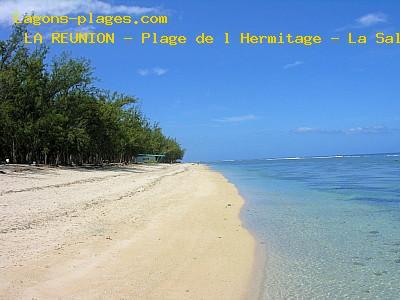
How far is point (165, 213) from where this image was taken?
15.7 m

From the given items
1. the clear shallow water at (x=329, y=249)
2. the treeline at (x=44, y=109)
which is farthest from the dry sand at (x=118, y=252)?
the treeline at (x=44, y=109)

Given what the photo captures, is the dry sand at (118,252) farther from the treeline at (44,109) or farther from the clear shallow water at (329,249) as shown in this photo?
the treeline at (44,109)

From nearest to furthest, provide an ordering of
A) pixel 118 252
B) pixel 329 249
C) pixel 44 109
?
pixel 118 252 → pixel 329 249 → pixel 44 109

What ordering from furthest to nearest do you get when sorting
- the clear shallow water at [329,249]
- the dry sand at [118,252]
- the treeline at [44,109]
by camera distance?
the treeline at [44,109] < the clear shallow water at [329,249] < the dry sand at [118,252]

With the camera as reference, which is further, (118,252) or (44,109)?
(44,109)

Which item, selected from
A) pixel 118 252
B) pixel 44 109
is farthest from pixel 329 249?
pixel 44 109

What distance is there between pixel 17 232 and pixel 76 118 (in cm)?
4162

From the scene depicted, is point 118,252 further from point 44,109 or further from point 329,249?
point 44,109

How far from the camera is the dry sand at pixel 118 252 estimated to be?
6.84m

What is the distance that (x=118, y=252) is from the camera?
9.19 m

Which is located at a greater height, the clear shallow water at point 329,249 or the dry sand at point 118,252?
the dry sand at point 118,252

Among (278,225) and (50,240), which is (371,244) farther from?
(50,240)

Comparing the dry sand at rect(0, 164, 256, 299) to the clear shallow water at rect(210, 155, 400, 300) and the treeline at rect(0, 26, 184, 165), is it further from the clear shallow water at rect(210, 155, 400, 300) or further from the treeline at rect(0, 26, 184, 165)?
the treeline at rect(0, 26, 184, 165)

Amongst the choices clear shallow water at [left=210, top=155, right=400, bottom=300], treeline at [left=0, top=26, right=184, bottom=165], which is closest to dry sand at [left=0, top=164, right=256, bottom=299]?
clear shallow water at [left=210, top=155, right=400, bottom=300]
